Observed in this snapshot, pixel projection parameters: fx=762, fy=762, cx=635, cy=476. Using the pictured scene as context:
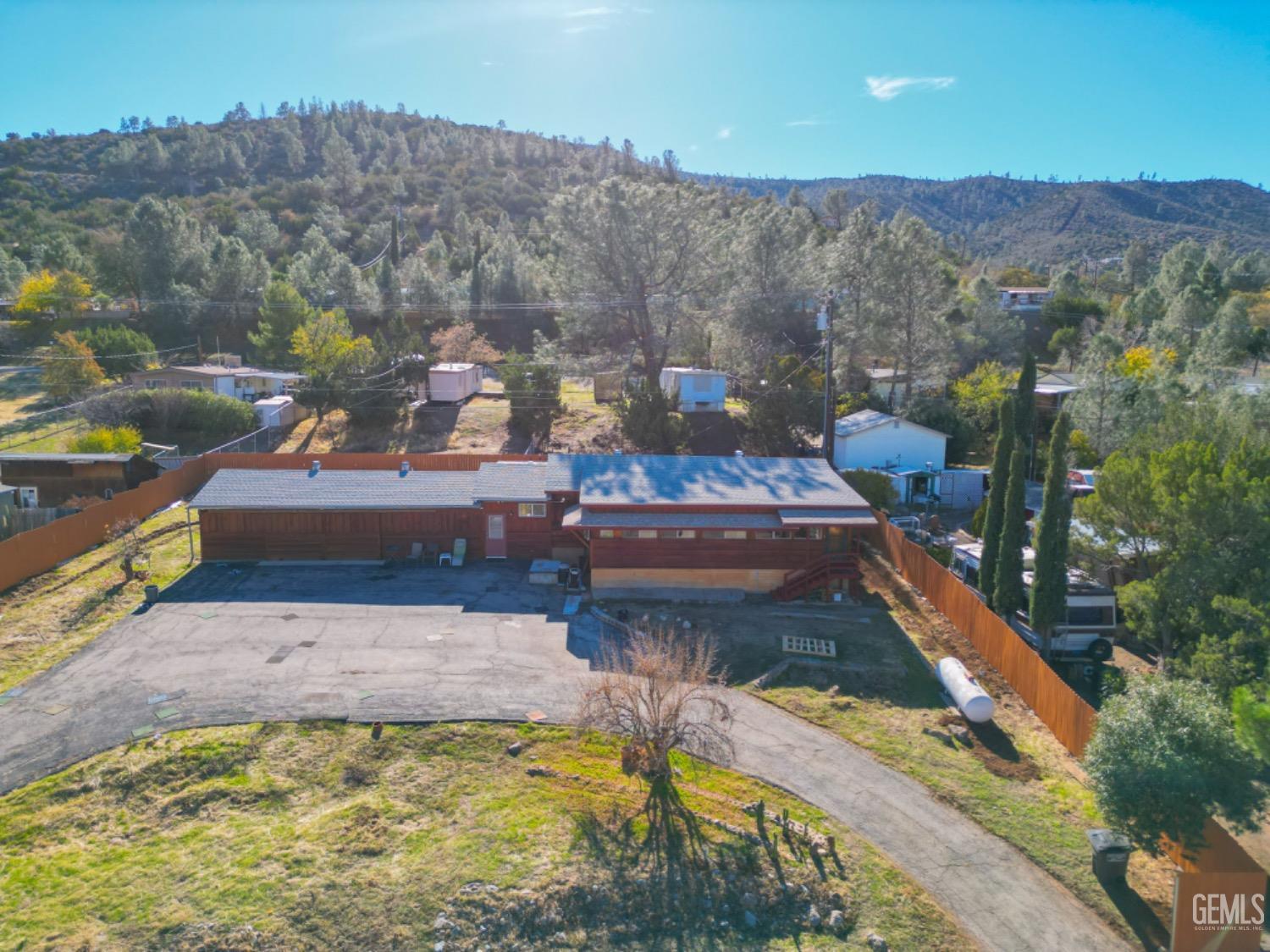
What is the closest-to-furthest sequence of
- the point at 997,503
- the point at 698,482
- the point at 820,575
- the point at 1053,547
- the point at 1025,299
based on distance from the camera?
1. the point at 1053,547
2. the point at 997,503
3. the point at 820,575
4. the point at 698,482
5. the point at 1025,299

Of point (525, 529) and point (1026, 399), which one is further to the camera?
point (1026, 399)

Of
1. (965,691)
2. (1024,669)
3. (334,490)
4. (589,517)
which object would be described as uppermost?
(334,490)

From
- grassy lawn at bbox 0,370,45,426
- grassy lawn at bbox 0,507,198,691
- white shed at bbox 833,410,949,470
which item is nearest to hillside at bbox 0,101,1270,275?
grassy lawn at bbox 0,370,45,426

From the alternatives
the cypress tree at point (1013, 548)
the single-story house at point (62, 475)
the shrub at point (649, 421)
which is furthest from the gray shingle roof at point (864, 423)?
the single-story house at point (62, 475)

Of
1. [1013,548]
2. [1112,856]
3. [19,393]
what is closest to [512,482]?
[1013,548]

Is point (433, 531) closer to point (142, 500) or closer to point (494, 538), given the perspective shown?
point (494, 538)

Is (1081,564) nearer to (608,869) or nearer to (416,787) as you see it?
(608,869)

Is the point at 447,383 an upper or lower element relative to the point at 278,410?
upper
